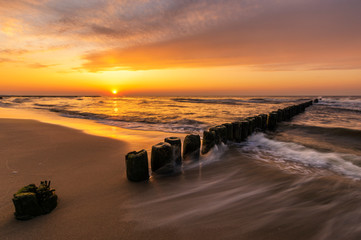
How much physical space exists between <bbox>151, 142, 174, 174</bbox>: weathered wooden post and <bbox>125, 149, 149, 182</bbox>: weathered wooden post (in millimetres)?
304

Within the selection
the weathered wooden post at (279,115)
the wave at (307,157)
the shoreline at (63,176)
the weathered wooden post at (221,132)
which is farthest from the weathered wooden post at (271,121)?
the shoreline at (63,176)

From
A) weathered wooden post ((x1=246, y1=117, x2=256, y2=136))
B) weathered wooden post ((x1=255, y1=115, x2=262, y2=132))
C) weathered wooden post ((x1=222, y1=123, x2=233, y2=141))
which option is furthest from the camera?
weathered wooden post ((x1=255, y1=115, x2=262, y2=132))

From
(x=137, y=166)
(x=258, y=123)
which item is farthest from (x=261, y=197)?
(x=258, y=123)

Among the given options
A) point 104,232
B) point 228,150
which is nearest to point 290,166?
point 228,150

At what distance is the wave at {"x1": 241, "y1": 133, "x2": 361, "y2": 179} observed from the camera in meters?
4.18

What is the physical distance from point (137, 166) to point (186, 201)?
954 millimetres

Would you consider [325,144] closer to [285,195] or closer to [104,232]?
[285,195]

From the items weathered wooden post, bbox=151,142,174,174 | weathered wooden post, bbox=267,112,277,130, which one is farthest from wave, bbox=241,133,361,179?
weathered wooden post, bbox=267,112,277,130

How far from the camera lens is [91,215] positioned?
7.50 feet

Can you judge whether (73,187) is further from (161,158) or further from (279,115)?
(279,115)

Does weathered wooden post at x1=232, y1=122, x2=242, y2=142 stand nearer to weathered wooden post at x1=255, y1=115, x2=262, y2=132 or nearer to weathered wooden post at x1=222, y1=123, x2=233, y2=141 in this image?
weathered wooden post at x1=222, y1=123, x2=233, y2=141

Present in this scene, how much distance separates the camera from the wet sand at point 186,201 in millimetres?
2070

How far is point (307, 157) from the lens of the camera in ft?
16.2

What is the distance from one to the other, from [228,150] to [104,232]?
3.84 meters
